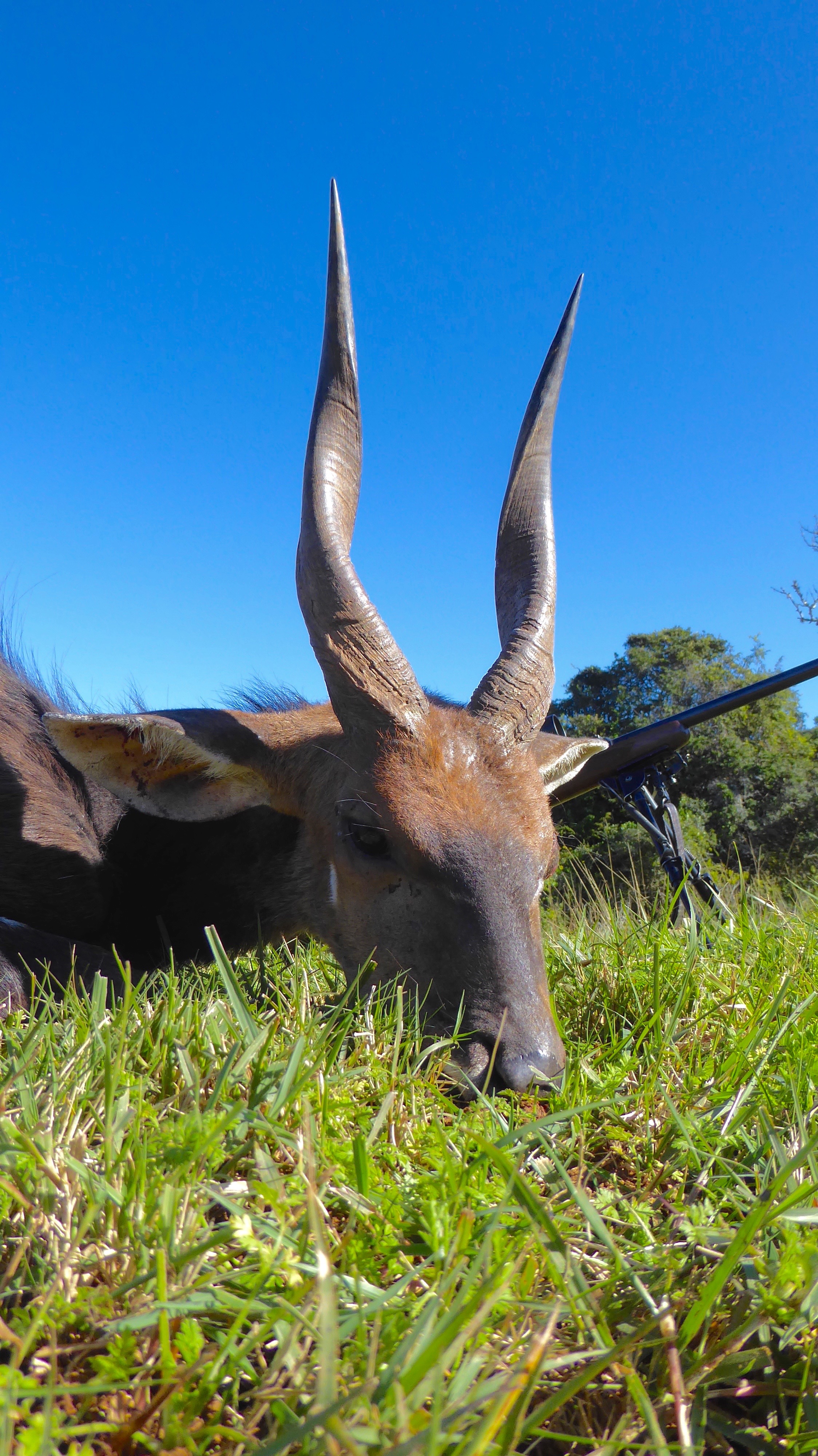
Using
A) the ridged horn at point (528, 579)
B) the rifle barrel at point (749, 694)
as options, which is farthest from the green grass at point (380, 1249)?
the rifle barrel at point (749, 694)

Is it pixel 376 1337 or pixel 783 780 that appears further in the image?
pixel 783 780

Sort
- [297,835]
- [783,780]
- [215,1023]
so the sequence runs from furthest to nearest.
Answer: [783,780]
[297,835]
[215,1023]

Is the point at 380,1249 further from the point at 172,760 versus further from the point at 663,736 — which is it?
the point at 663,736

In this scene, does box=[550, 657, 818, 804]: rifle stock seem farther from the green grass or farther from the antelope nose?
the green grass

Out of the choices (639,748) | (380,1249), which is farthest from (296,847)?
(639,748)

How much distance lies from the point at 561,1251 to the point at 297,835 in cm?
244

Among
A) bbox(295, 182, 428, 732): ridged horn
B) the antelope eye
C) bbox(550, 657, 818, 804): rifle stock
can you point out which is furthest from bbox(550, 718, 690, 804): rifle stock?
the antelope eye

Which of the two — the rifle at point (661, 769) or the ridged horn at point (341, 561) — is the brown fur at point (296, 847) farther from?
the rifle at point (661, 769)

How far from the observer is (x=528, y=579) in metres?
3.79

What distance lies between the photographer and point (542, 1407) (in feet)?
A: 3.17


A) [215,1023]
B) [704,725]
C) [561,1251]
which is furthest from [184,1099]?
[704,725]

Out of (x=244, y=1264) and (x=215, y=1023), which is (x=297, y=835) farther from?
(x=244, y=1264)

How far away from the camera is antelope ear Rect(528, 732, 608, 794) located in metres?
3.79

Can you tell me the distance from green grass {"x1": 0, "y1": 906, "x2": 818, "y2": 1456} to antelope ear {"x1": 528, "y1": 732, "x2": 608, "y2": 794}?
1.78m
